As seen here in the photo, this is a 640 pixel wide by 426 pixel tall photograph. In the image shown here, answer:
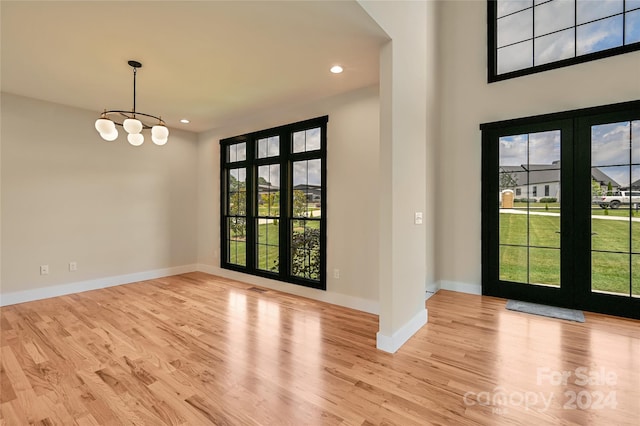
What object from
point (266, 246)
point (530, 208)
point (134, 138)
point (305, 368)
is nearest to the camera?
point (305, 368)

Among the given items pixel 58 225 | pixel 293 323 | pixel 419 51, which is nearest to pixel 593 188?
pixel 419 51

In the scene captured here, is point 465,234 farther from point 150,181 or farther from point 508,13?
point 150,181

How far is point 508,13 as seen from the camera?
441cm

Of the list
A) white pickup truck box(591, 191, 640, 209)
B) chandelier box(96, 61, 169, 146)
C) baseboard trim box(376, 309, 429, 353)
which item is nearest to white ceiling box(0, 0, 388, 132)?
chandelier box(96, 61, 169, 146)

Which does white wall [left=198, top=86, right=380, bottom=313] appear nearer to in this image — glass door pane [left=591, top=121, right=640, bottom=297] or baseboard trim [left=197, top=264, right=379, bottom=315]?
baseboard trim [left=197, top=264, right=379, bottom=315]

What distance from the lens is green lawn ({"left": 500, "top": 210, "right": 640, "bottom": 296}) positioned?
138 inches

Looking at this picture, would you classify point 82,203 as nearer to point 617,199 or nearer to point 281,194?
point 281,194

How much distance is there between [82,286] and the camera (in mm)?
4789

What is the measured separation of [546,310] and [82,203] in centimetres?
679

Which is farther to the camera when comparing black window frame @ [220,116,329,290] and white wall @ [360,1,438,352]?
black window frame @ [220,116,329,290]

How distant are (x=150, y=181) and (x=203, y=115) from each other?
165cm

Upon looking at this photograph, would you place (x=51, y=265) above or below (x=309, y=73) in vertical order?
below

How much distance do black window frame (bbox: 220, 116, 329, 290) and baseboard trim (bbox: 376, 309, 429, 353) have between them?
4.71 ft

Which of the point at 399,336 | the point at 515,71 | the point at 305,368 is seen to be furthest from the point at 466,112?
the point at 305,368
